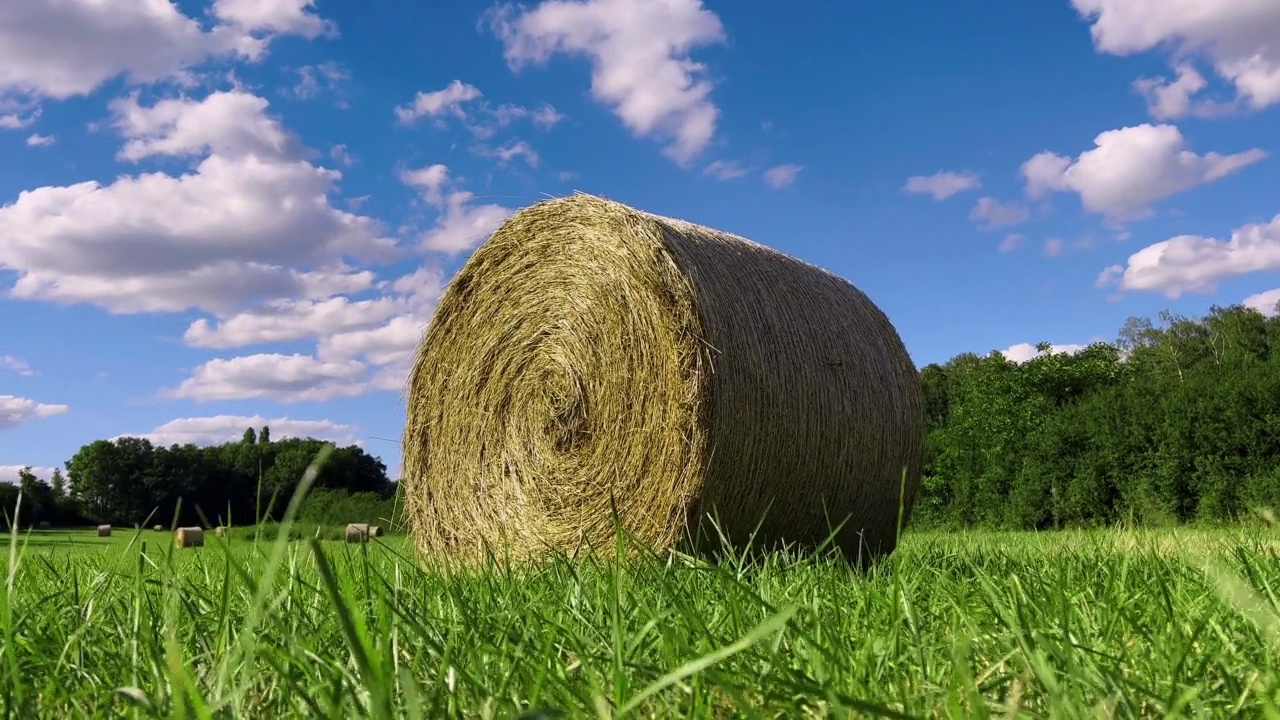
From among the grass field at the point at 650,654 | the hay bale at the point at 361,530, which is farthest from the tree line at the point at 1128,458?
the hay bale at the point at 361,530

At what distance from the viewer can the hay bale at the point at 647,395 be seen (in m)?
4.86

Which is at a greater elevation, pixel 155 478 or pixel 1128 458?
pixel 155 478

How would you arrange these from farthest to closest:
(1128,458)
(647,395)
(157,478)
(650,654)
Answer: (157,478) < (1128,458) < (647,395) < (650,654)

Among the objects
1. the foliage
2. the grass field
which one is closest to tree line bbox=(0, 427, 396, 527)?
the foliage

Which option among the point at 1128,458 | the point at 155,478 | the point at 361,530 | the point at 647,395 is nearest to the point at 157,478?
the point at 155,478

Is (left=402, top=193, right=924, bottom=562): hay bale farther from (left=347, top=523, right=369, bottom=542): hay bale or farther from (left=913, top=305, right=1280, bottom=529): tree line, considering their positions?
(left=913, top=305, right=1280, bottom=529): tree line

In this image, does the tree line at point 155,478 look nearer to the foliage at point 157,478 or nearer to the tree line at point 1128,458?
the foliage at point 157,478

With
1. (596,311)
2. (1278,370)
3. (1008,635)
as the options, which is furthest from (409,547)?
(1278,370)

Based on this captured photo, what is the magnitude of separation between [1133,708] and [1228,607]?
1.00 metres

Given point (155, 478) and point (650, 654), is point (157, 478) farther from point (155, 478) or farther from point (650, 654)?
point (650, 654)

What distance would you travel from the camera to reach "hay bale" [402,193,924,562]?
4.86 metres

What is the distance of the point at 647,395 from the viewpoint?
197 inches

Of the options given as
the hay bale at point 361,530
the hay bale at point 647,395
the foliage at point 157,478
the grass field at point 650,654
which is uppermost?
the foliage at point 157,478

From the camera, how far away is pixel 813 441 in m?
5.27
